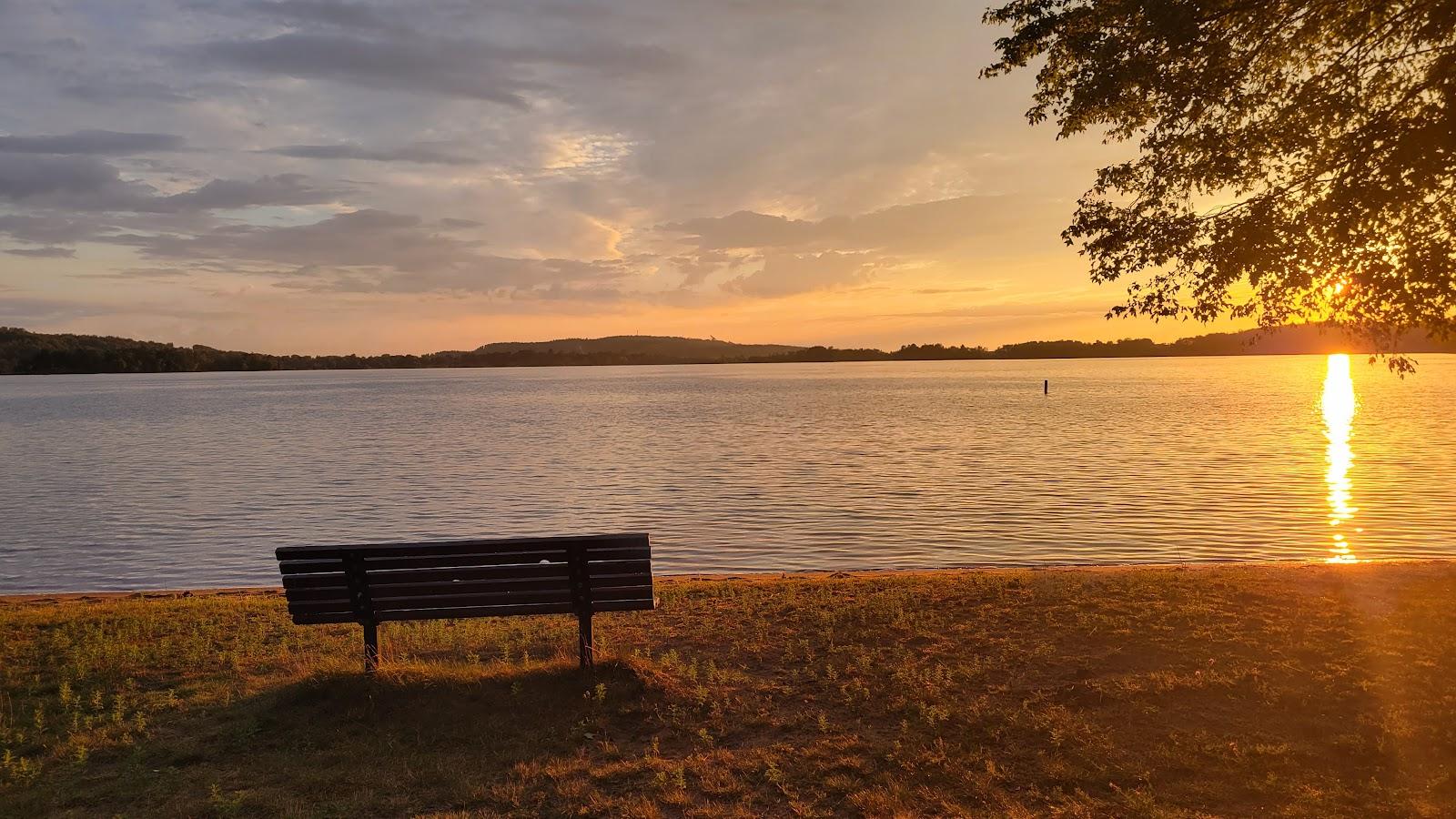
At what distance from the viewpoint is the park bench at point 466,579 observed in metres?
8.64

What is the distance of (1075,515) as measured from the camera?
25.6 meters

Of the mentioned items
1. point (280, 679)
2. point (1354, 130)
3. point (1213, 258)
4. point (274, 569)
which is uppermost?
point (1354, 130)

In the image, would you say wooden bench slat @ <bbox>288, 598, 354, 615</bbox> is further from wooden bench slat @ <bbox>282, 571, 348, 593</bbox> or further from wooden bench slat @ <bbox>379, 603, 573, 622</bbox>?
wooden bench slat @ <bbox>379, 603, 573, 622</bbox>

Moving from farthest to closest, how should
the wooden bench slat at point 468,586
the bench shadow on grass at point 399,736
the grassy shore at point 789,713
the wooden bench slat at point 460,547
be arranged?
the wooden bench slat at point 468,586 < the wooden bench slat at point 460,547 < the bench shadow on grass at point 399,736 < the grassy shore at point 789,713

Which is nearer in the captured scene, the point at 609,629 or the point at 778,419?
the point at 609,629

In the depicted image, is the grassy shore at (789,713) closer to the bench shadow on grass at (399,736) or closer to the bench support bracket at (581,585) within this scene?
the bench shadow on grass at (399,736)

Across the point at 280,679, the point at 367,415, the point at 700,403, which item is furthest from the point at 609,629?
the point at 700,403

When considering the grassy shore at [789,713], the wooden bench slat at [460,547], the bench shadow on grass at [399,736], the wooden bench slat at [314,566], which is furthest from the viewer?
the wooden bench slat at [314,566]

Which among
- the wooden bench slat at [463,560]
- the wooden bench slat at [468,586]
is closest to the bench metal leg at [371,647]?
the wooden bench slat at [468,586]

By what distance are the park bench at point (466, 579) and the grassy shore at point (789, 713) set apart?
65cm

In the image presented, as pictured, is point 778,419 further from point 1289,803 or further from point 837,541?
point 1289,803

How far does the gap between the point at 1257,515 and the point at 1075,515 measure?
15.8 feet

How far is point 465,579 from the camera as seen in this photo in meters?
8.65

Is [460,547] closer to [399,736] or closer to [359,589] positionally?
[359,589]
